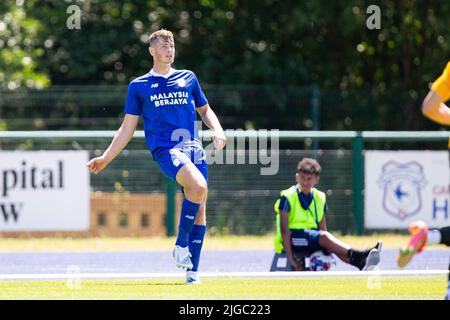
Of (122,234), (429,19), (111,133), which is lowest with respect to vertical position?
(122,234)

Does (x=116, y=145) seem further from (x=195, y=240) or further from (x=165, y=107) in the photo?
(x=195, y=240)

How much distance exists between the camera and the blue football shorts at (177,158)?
31.8 feet

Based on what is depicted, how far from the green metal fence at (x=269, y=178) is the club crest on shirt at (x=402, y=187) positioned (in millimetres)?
526

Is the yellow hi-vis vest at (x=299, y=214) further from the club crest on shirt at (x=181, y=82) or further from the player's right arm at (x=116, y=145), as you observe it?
the player's right arm at (x=116, y=145)

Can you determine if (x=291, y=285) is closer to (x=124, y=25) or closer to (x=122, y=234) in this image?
(x=122, y=234)

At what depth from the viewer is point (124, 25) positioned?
24891 mm

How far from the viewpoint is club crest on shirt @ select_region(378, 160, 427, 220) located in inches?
715

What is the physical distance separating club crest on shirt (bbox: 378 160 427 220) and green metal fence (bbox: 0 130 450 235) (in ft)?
1.73

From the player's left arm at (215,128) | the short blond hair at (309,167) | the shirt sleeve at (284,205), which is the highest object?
the player's left arm at (215,128)

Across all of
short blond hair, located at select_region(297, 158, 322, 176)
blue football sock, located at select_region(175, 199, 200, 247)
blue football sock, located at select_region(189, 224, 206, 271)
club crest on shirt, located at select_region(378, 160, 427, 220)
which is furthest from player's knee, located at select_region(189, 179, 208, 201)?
club crest on shirt, located at select_region(378, 160, 427, 220)

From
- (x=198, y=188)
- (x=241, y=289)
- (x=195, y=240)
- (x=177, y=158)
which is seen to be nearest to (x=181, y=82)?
(x=177, y=158)

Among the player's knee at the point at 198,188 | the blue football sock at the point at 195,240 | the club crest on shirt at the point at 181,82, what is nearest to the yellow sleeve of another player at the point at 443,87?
the player's knee at the point at 198,188

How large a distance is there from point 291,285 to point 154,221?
8905mm
